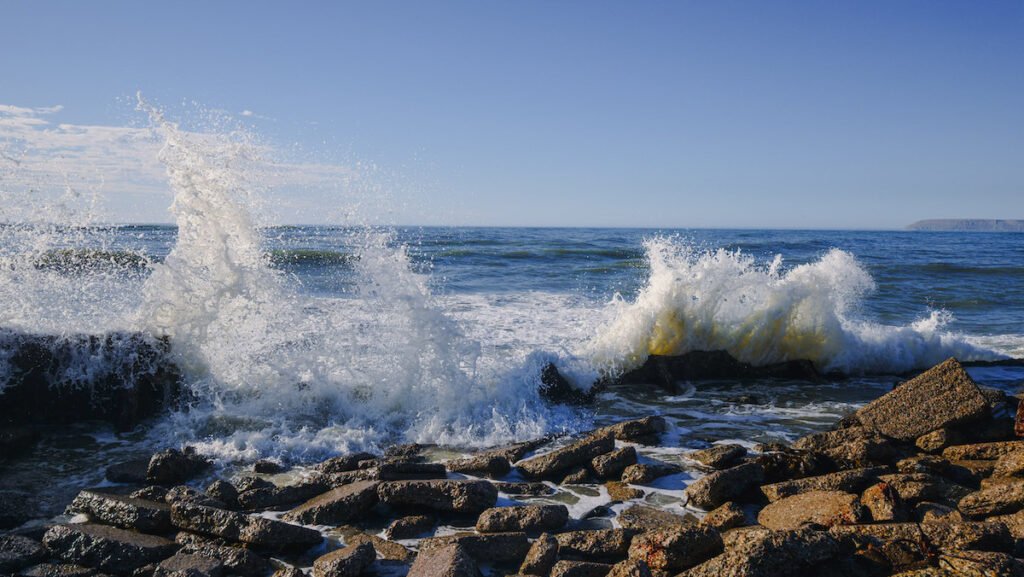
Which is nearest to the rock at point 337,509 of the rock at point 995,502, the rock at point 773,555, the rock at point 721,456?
the rock at point 773,555

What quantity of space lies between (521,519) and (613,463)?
1.34 m

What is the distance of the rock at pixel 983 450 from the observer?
17.8 feet

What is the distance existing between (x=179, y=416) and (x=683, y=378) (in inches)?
243

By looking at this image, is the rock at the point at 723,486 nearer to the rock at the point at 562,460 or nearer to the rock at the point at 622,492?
the rock at the point at 622,492

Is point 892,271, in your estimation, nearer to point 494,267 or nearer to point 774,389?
point 494,267

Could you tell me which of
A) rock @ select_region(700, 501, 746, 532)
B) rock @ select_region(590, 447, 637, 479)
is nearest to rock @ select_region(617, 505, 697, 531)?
rock @ select_region(700, 501, 746, 532)

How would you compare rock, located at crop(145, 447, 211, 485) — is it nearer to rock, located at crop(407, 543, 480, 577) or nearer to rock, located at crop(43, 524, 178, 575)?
rock, located at crop(43, 524, 178, 575)

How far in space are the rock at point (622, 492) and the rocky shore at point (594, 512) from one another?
18mm

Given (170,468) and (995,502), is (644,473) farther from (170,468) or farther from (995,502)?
(170,468)

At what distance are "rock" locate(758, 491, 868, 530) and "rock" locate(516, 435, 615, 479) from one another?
1493 mm

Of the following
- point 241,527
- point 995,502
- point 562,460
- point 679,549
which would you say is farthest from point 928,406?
point 241,527

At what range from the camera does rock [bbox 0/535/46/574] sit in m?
3.81

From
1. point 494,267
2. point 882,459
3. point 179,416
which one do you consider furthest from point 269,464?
point 494,267

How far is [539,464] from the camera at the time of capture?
5.42 m
